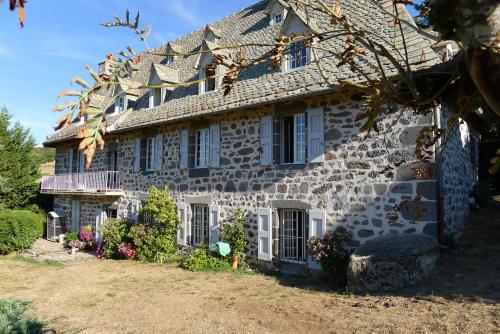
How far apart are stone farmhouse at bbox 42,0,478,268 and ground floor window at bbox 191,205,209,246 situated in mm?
41

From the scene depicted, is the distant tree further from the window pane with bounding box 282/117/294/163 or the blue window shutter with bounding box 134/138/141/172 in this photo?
the window pane with bounding box 282/117/294/163

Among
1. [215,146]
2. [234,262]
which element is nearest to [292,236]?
[234,262]

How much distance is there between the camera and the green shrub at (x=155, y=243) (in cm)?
1209

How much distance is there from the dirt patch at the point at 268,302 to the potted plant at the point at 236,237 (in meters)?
0.79

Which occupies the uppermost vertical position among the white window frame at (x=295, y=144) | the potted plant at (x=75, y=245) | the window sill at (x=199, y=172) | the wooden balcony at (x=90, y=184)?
the white window frame at (x=295, y=144)

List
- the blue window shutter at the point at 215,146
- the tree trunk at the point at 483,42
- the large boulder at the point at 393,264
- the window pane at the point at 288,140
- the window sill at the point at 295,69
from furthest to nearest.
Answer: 1. the blue window shutter at the point at 215,146
2. the window pane at the point at 288,140
3. the window sill at the point at 295,69
4. the large boulder at the point at 393,264
5. the tree trunk at the point at 483,42

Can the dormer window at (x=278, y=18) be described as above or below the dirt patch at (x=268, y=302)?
above

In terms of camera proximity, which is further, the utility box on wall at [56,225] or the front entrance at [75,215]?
the utility box on wall at [56,225]

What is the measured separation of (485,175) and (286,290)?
40.2 ft

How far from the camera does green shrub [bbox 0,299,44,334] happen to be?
5.64 metres

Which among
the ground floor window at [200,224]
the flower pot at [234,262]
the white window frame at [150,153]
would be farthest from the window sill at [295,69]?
the white window frame at [150,153]

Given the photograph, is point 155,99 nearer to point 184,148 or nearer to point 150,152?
point 150,152

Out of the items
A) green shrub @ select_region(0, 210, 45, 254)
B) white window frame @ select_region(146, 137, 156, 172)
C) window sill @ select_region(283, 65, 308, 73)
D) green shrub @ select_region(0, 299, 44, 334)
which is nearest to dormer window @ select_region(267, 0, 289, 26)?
window sill @ select_region(283, 65, 308, 73)

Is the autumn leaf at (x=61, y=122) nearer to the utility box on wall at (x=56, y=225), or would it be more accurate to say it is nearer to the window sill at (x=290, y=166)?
the window sill at (x=290, y=166)
